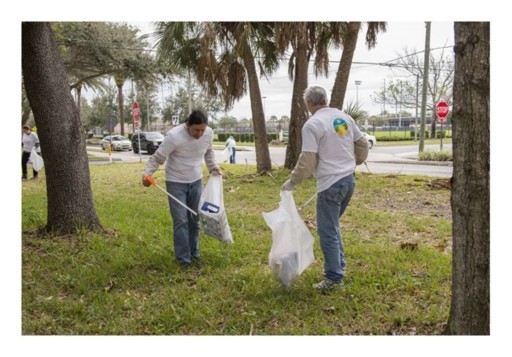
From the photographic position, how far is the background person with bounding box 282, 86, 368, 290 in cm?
381

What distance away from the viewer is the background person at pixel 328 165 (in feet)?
12.5

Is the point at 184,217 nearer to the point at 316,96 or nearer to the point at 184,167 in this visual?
the point at 184,167

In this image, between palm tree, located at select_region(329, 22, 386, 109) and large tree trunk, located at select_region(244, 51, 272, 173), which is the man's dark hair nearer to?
palm tree, located at select_region(329, 22, 386, 109)

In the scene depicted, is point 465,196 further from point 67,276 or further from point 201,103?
point 201,103

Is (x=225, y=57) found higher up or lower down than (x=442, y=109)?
higher up

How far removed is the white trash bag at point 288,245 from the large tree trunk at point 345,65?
292 inches

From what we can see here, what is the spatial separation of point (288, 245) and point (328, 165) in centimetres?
74

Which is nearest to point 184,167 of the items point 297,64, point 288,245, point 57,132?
point 288,245

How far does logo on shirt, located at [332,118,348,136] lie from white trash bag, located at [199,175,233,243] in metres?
1.44

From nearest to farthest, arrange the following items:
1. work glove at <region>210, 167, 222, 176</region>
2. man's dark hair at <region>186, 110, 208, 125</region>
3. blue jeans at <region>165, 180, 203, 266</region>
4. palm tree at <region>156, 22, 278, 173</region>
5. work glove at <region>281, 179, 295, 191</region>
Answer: work glove at <region>281, 179, 295, 191</region>
man's dark hair at <region>186, 110, 208, 125</region>
blue jeans at <region>165, 180, 203, 266</region>
work glove at <region>210, 167, 222, 176</region>
palm tree at <region>156, 22, 278, 173</region>

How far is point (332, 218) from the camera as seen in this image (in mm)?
3900

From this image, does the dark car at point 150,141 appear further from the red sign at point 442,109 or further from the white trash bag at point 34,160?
the red sign at point 442,109

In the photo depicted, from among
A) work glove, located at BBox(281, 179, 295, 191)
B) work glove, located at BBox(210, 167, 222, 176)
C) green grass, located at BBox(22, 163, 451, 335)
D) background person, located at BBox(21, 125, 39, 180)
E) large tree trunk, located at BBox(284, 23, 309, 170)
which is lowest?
green grass, located at BBox(22, 163, 451, 335)

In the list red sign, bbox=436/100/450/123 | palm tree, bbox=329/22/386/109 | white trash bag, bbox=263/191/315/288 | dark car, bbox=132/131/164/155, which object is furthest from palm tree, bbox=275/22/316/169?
dark car, bbox=132/131/164/155
